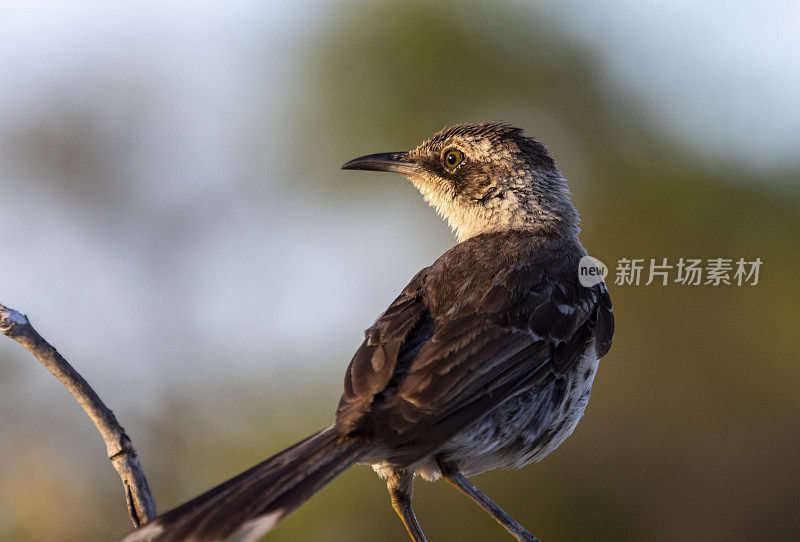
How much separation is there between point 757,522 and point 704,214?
4.81 meters

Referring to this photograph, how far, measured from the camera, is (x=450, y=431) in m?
3.92

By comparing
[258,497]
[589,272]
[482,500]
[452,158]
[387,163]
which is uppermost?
[387,163]

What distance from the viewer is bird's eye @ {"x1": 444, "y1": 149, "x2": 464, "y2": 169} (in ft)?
21.0

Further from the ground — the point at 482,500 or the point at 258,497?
the point at 258,497

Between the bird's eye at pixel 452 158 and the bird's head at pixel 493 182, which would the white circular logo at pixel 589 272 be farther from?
the bird's eye at pixel 452 158

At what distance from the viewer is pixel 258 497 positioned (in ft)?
11.8

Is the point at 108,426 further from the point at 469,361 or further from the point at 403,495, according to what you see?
the point at 403,495

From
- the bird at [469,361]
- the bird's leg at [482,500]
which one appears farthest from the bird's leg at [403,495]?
the bird's leg at [482,500]

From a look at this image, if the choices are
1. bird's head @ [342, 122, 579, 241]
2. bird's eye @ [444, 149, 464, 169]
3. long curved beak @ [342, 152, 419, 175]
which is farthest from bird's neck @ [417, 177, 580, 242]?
long curved beak @ [342, 152, 419, 175]

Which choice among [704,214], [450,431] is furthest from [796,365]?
[450,431]

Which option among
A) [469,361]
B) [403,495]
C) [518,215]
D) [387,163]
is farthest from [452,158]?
[403,495]

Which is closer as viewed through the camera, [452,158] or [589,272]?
[589,272]

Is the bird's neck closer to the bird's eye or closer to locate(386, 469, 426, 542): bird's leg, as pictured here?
the bird's eye

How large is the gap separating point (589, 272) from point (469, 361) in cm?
175
